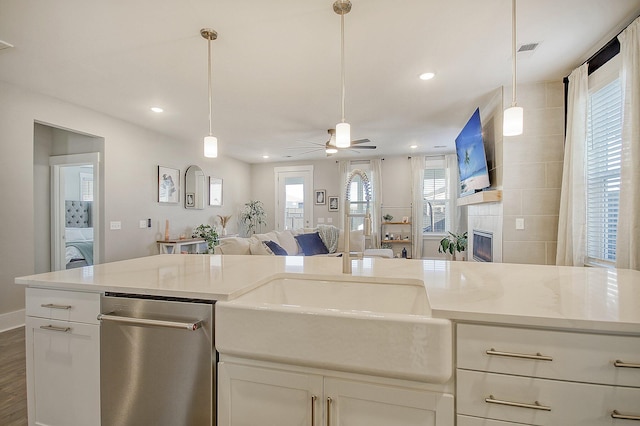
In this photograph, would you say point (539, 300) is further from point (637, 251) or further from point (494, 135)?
point (494, 135)

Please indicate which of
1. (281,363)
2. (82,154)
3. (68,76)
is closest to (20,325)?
(82,154)

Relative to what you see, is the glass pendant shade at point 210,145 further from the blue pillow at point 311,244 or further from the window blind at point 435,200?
the window blind at point 435,200

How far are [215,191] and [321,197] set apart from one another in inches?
96.5

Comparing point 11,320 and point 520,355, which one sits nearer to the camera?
point 520,355

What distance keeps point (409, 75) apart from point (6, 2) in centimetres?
305

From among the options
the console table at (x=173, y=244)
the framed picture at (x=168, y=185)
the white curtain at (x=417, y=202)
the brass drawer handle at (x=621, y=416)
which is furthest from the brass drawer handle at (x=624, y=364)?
the white curtain at (x=417, y=202)

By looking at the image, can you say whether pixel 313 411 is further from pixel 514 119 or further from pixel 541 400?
pixel 514 119

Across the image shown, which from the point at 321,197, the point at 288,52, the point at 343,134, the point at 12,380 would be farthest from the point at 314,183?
the point at 12,380

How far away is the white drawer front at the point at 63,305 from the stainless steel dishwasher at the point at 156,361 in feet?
0.24

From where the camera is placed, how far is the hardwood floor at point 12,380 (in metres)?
1.73

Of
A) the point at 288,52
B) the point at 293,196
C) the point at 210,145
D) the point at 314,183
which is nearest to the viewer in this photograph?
the point at 210,145

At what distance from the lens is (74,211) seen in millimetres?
5293

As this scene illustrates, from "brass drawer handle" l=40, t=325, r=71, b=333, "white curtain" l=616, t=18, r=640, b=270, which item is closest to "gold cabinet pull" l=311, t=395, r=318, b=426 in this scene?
"brass drawer handle" l=40, t=325, r=71, b=333

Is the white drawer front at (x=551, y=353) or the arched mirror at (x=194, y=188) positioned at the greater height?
the arched mirror at (x=194, y=188)
